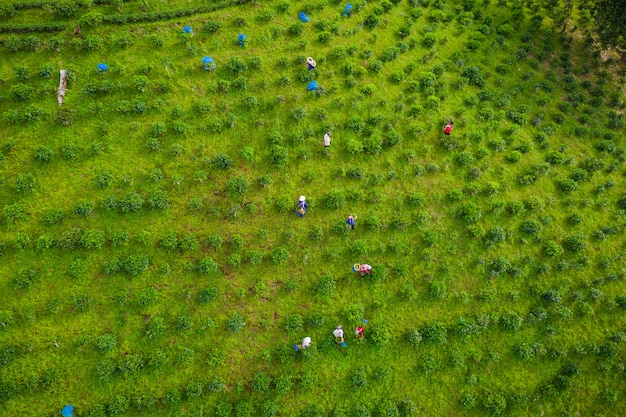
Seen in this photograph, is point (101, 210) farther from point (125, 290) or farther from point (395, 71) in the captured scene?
point (395, 71)

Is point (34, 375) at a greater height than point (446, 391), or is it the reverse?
point (34, 375)

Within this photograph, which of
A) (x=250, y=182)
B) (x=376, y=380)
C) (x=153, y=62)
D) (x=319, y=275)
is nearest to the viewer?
(x=376, y=380)

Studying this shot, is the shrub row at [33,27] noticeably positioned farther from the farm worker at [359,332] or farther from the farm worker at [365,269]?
the farm worker at [359,332]

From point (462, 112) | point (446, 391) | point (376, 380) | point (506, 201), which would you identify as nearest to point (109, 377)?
point (376, 380)

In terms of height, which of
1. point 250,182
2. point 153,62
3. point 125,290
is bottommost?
point 125,290

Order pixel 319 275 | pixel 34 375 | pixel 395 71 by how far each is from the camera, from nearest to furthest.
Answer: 1. pixel 34 375
2. pixel 319 275
3. pixel 395 71

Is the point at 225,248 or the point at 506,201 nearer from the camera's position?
the point at 225,248
